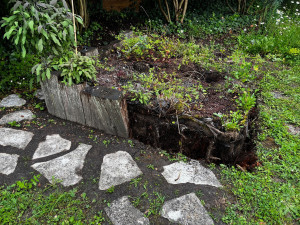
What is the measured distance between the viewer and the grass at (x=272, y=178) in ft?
7.07


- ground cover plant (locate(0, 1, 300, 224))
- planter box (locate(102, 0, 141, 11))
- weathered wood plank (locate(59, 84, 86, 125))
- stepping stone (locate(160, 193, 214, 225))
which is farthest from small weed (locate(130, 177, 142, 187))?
planter box (locate(102, 0, 141, 11))

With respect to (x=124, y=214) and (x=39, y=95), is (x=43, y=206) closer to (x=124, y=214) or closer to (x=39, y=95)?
(x=124, y=214)

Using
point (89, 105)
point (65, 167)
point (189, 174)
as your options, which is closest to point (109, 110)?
point (89, 105)

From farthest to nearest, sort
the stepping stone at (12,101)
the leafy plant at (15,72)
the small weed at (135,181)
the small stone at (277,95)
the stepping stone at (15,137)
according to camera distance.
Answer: the leafy plant at (15,72) → the small stone at (277,95) → the stepping stone at (12,101) → the stepping stone at (15,137) → the small weed at (135,181)

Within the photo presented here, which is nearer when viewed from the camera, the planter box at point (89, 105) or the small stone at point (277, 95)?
the planter box at point (89, 105)

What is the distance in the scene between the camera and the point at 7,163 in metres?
2.69

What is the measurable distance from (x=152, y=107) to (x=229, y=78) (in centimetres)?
134

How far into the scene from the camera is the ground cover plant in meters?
2.32

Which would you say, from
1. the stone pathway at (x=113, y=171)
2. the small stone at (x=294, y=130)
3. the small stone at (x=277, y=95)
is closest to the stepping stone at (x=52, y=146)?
the stone pathway at (x=113, y=171)

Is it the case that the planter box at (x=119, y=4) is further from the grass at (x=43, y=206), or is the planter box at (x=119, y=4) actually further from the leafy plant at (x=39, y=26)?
the grass at (x=43, y=206)

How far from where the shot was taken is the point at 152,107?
2.85 m

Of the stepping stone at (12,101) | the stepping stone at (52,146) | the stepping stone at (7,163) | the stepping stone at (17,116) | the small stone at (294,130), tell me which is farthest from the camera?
the stepping stone at (12,101)

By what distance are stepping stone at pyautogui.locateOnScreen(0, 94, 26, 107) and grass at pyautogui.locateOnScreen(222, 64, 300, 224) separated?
302 centimetres

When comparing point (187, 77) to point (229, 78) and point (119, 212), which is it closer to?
point (229, 78)
